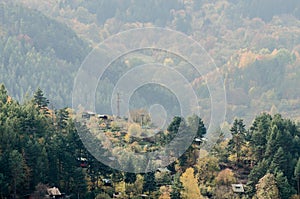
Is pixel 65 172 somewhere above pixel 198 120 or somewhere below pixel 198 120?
below

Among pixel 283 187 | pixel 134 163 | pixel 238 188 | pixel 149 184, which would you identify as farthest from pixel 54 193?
pixel 283 187

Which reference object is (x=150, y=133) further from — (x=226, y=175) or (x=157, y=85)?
(x=157, y=85)

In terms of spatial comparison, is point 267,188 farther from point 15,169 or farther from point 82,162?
→ point 15,169

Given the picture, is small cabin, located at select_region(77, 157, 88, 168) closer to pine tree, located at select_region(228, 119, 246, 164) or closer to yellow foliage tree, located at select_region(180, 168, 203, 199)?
yellow foliage tree, located at select_region(180, 168, 203, 199)

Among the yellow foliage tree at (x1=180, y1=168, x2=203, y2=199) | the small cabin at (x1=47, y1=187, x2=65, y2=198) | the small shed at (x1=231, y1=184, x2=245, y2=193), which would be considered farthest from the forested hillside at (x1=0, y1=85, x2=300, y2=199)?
the small cabin at (x1=47, y1=187, x2=65, y2=198)

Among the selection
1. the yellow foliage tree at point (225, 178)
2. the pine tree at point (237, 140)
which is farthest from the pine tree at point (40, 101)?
the yellow foliage tree at point (225, 178)

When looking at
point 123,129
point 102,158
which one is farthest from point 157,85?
point 102,158

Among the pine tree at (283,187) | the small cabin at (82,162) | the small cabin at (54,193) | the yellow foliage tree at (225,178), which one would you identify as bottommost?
the small cabin at (54,193)

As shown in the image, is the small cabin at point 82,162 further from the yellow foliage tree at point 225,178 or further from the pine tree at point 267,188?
the pine tree at point 267,188
